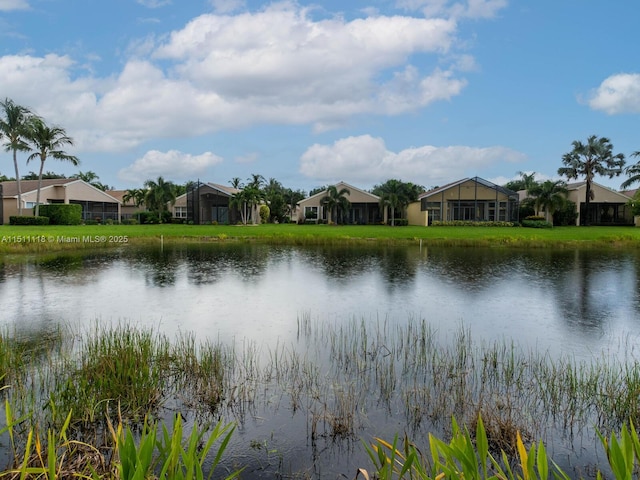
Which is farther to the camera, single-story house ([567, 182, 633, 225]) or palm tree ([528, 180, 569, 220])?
single-story house ([567, 182, 633, 225])

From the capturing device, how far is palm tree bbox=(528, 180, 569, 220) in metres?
52.8

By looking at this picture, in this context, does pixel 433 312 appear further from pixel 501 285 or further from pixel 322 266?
pixel 322 266

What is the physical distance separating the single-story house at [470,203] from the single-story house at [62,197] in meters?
39.3

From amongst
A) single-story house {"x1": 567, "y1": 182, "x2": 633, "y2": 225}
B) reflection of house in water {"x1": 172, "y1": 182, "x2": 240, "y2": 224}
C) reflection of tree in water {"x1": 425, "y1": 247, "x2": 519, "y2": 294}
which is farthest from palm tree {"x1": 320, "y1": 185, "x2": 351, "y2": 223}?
reflection of tree in water {"x1": 425, "y1": 247, "x2": 519, "y2": 294}

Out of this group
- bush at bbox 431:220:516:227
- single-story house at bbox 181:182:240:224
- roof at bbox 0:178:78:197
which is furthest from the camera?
single-story house at bbox 181:182:240:224

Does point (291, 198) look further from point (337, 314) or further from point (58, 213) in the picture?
point (337, 314)

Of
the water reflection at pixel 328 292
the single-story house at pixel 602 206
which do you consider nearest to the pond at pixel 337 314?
the water reflection at pixel 328 292

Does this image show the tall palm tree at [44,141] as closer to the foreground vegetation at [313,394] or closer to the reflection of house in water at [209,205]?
the reflection of house in water at [209,205]

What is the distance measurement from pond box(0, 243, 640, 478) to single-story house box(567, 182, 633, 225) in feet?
121

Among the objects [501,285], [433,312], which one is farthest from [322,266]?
[433,312]

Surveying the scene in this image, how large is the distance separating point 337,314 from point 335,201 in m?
46.7

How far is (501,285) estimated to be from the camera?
16734mm

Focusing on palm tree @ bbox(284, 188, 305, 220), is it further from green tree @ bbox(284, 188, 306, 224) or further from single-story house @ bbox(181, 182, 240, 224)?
single-story house @ bbox(181, 182, 240, 224)

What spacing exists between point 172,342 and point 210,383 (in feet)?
9.32
